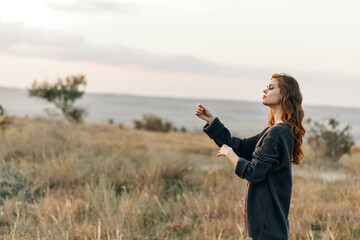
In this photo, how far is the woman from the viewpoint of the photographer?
2.99 meters

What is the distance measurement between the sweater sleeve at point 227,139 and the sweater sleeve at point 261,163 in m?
0.40

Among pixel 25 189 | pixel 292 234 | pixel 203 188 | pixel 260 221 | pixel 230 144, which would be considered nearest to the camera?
pixel 260 221

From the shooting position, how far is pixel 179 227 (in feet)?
17.7

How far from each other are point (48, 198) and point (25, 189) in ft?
3.06

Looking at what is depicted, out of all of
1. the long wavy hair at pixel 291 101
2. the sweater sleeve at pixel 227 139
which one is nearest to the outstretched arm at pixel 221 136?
the sweater sleeve at pixel 227 139

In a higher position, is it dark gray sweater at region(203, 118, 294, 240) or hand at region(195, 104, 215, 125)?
hand at region(195, 104, 215, 125)

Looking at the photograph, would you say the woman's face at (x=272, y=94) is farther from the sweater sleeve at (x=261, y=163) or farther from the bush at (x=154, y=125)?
the bush at (x=154, y=125)

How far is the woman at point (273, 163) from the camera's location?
9.80 feet

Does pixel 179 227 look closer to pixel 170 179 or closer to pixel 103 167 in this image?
pixel 170 179

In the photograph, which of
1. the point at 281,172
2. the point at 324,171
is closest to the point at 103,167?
the point at 324,171

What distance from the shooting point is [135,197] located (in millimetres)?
5828

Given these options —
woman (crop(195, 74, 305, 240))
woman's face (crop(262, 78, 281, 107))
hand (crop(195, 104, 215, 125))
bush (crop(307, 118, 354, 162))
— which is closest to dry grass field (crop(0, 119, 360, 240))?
bush (crop(307, 118, 354, 162))

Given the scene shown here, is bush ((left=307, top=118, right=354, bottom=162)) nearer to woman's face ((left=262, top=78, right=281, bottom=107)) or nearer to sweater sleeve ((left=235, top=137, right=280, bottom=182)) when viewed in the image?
woman's face ((left=262, top=78, right=281, bottom=107))

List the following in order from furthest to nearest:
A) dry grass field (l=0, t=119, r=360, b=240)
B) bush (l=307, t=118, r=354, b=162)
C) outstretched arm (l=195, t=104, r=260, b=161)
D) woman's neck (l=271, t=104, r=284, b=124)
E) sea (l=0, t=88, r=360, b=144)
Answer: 1. sea (l=0, t=88, r=360, b=144)
2. bush (l=307, t=118, r=354, b=162)
3. dry grass field (l=0, t=119, r=360, b=240)
4. outstretched arm (l=195, t=104, r=260, b=161)
5. woman's neck (l=271, t=104, r=284, b=124)
